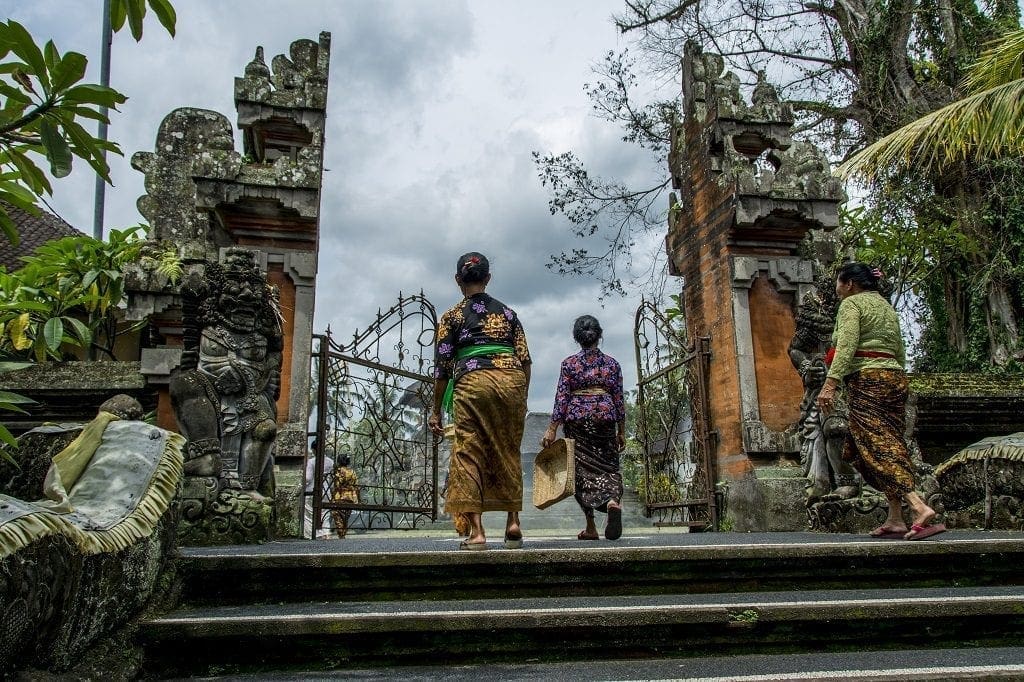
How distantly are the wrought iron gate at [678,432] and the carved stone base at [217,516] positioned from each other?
182 inches

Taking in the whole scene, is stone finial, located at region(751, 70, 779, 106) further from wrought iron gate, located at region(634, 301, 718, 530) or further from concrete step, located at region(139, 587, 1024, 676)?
concrete step, located at region(139, 587, 1024, 676)

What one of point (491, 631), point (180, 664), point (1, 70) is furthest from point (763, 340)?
point (1, 70)

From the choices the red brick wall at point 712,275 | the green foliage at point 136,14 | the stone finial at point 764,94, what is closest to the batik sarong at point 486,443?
the green foliage at point 136,14

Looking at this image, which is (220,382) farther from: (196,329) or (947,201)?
(947,201)

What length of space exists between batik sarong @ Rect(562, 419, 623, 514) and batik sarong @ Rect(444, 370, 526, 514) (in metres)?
1.66

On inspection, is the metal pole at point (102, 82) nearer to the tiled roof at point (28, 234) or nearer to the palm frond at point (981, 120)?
the tiled roof at point (28, 234)

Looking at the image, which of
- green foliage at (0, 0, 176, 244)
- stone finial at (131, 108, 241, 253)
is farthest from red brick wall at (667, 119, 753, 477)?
green foliage at (0, 0, 176, 244)

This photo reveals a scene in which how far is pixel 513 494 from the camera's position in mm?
4637

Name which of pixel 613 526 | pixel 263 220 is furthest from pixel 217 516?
pixel 263 220

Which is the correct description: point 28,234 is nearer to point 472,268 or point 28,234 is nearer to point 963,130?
point 472,268

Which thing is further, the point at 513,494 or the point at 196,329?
the point at 196,329

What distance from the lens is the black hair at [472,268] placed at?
15.9 feet

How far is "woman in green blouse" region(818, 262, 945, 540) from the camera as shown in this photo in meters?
4.91

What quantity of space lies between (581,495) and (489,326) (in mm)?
2114
